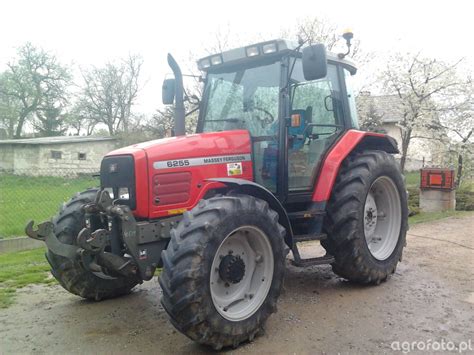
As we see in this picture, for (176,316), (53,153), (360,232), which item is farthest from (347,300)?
(53,153)

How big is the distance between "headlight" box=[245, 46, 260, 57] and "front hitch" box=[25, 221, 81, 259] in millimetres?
2583

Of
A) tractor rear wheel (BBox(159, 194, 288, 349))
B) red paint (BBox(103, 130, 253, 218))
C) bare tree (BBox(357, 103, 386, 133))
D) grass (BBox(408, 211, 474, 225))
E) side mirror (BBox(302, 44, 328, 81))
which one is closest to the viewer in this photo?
tractor rear wheel (BBox(159, 194, 288, 349))

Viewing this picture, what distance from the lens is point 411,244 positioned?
7.46 metres

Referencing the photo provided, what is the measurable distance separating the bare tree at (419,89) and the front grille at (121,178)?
14.9m

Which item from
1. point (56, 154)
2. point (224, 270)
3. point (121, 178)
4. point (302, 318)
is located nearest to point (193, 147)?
point (121, 178)

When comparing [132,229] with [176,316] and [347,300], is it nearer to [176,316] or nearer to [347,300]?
[176,316]

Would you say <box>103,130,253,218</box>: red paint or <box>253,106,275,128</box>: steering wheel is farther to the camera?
<box>253,106,275,128</box>: steering wheel

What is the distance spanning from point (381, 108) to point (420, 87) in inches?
163

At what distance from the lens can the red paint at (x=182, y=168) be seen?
4.01 m

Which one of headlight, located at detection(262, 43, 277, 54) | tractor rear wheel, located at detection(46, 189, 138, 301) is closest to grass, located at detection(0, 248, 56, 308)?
tractor rear wheel, located at detection(46, 189, 138, 301)

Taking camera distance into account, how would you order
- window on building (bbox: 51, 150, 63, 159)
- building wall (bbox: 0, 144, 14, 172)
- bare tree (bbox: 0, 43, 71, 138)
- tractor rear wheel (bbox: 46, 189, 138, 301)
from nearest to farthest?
tractor rear wheel (bbox: 46, 189, 138, 301), building wall (bbox: 0, 144, 14, 172), window on building (bbox: 51, 150, 63, 159), bare tree (bbox: 0, 43, 71, 138)

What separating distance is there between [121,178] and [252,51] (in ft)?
6.33

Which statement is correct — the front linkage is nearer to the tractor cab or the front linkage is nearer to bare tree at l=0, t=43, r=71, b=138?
the tractor cab

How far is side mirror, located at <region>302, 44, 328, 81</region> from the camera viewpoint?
423 centimetres
